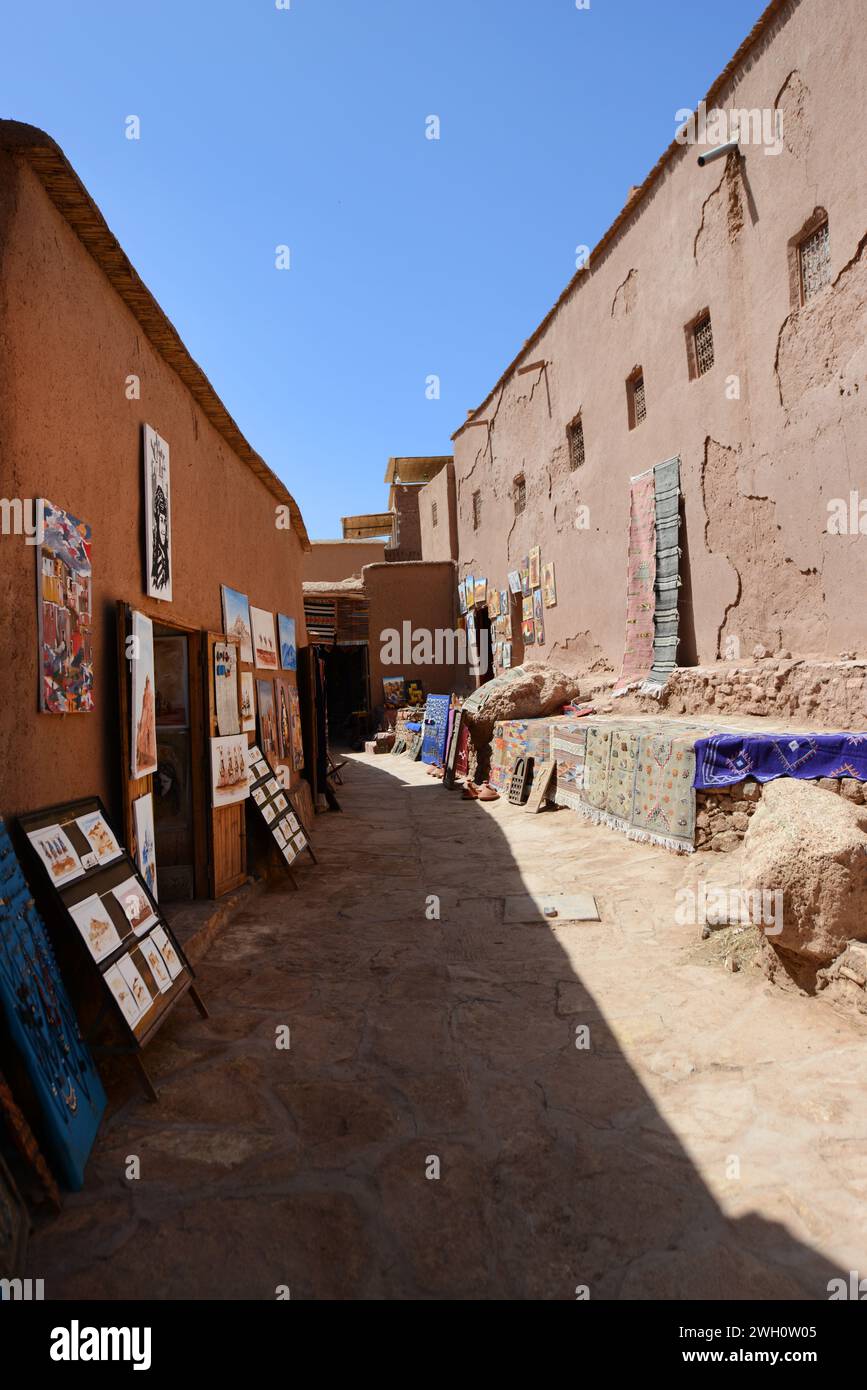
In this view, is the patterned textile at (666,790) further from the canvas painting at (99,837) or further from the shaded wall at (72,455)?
the canvas painting at (99,837)

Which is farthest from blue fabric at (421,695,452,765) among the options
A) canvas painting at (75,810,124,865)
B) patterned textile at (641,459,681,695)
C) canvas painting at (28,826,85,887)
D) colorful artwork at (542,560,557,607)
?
canvas painting at (28,826,85,887)

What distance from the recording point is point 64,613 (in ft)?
12.6

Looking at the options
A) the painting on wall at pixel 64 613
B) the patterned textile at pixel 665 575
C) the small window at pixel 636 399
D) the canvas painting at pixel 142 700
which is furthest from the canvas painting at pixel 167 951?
the small window at pixel 636 399

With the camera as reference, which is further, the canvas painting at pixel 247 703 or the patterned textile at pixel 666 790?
the patterned textile at pixel 666 790

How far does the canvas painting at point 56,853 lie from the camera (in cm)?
340

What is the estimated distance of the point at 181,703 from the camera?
6.65 meters

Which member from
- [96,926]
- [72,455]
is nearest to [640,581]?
[72,455]

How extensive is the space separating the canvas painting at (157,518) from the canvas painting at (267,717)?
259cm

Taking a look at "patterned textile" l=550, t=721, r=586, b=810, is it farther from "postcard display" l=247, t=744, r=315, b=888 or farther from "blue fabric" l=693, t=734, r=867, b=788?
"postcard display" l=247, t=744, r=315, b=888

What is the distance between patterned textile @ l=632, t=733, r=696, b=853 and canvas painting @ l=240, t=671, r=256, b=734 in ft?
13.3

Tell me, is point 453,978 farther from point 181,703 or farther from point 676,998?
point 181,703

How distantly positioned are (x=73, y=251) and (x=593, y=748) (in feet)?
24.6

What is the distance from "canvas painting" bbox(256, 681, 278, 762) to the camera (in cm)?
798
